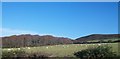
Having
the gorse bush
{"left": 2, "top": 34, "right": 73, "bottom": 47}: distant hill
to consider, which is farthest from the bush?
the gorse bush

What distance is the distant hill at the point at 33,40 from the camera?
11.7 metres

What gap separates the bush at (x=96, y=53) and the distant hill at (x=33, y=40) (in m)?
0.82

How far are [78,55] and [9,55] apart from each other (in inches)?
114

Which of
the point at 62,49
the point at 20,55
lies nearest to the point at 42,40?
the point at 62,49

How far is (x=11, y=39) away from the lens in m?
11.7

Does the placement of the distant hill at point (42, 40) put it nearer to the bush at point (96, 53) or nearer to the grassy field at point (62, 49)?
the grassy field at point (62, 49)

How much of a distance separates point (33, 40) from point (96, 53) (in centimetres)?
285

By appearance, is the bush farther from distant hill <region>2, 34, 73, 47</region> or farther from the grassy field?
distant hill <region>2, 34, 73, 47</region>

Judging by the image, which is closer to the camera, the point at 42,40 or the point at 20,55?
the point at 20,55

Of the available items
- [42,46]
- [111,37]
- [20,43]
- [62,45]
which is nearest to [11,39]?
[20,43]

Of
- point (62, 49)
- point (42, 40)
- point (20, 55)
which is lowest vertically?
point (20, 55)

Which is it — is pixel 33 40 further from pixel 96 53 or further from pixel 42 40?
pixel 96 53

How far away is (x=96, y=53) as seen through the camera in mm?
11367

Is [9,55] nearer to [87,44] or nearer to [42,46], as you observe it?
[42,46]
